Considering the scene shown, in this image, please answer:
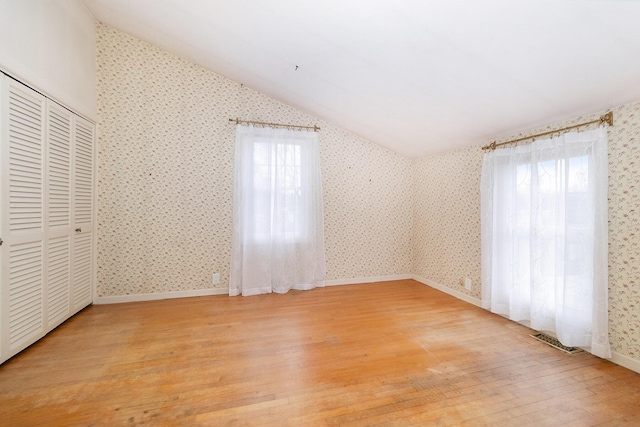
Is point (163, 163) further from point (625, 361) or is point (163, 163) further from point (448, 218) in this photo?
point (625, 361)

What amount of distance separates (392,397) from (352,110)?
3075 mm

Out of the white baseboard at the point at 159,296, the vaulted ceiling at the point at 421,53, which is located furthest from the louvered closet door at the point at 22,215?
the vaulted ceiling at the point at 421,53

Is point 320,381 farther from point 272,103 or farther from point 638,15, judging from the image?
point 272,103

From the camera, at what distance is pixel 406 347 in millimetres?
2318

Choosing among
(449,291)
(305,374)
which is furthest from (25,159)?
(449,291)

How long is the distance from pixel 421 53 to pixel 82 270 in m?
4.04

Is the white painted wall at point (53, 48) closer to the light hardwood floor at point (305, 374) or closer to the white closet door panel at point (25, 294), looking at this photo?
the white closet door panel at point (25, 294)

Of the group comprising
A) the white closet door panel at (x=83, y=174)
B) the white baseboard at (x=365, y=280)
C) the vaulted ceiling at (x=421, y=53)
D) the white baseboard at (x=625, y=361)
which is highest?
the vaulted ceiling at (x=421, y=53)

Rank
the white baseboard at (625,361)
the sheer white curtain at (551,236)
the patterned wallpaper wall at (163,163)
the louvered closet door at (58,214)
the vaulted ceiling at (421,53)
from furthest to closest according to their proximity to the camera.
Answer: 1. the patterned wallpaper wall at (163,163)
2. the louvered closet door at (58,214)
3. the sheer white curtain at (551,236)
4. the white baseboard at (625,361)
5. the vaulted ceiling at (421,53)

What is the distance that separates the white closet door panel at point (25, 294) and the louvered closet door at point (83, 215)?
55 centimetres

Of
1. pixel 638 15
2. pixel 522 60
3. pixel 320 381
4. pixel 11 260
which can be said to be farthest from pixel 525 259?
pixel 11 260

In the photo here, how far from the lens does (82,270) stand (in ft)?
9.86

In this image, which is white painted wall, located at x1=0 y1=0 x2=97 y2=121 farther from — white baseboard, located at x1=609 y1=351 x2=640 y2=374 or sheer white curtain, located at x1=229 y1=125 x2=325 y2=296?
white baseboard, located at x1=609 y1=351 x2=640 y2=374

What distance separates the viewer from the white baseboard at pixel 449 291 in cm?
337
